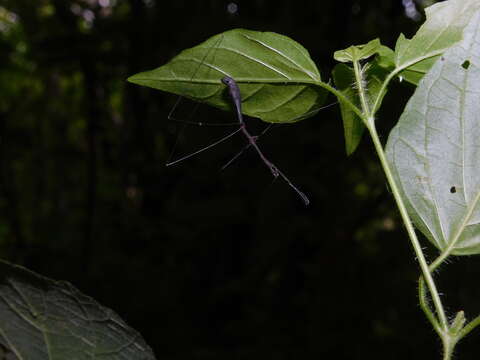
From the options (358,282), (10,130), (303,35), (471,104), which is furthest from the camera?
(10,130)

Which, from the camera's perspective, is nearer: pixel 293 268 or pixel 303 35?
pixel 303 35

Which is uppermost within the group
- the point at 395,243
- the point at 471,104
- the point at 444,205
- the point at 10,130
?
the point at 471,104

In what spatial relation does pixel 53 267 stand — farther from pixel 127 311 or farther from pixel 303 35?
→ pixel 303 35

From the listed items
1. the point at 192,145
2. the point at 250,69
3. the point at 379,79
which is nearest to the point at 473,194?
the point at 379,79

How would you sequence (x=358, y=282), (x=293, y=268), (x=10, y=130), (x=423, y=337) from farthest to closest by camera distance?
1. (x=10, y=130)
2. (x=293, y=268)
3. (x=358, y=282)
4. (x=423, y=337)

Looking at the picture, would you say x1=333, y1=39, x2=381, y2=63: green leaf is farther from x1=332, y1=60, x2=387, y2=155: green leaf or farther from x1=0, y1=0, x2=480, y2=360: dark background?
x1=0, y1=0, x2=480, y2=360: dark background

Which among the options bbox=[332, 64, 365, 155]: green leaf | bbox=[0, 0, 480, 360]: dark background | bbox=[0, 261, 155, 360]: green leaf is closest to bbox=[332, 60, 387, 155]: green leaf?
bbox=[332, 64, 365, 155]: green leaf

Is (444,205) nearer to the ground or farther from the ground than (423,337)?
farther from the ground

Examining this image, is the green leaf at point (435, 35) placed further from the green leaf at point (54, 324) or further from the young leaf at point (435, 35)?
the green leaf at point (54, 324)
